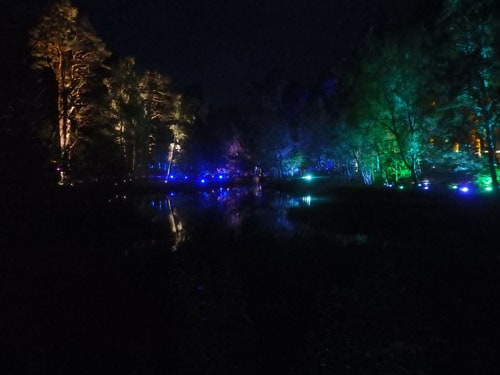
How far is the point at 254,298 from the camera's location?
8.36 m

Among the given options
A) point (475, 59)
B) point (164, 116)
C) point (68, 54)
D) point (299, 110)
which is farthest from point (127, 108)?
point (475, 59)

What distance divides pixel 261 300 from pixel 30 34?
26.9 metres

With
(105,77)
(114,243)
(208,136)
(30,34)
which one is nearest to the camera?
(114,243)

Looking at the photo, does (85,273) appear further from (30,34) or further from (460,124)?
(30,34)

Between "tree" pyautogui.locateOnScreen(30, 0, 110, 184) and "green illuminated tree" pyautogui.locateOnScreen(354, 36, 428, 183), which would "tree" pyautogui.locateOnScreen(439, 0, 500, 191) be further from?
"tree" pyautogui.locateOnScreen(30, 0, 110, 184)

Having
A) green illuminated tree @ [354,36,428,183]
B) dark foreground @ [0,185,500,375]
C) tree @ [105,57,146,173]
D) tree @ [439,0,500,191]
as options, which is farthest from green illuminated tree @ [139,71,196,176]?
tree @ [439,0,500,191]

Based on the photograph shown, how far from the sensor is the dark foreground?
5.71 m

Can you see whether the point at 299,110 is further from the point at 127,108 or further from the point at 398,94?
the point at 398,94

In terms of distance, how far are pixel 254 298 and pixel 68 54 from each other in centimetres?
2760

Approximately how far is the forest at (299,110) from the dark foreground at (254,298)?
4.04 metres

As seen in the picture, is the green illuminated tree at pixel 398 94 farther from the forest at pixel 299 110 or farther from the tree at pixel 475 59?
the tree at pixel 475 59

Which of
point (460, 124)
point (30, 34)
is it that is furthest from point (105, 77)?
point (460, 124)

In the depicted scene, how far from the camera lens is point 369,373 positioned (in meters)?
5.18

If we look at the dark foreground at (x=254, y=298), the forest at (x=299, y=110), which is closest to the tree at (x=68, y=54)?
the forest at (x=299, y=110)
